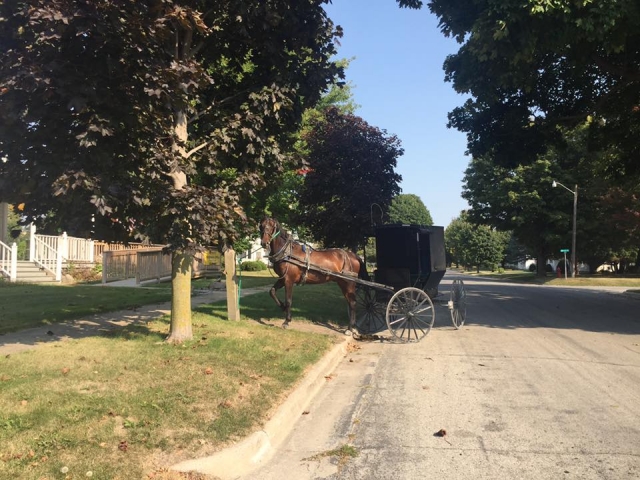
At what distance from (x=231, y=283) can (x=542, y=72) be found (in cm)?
1312

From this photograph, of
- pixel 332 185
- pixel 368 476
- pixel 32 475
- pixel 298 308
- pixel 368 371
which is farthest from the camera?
pixel 332 185

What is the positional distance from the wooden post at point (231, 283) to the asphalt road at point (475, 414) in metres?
2.81

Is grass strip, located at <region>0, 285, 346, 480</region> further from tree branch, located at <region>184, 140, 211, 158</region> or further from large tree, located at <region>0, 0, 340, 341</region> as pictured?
tree branch, located at <region>184, 140, 211, 158</region>

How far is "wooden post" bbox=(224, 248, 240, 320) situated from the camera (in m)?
10.5

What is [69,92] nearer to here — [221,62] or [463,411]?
[221,62]

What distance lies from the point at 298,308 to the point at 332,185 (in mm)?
5452

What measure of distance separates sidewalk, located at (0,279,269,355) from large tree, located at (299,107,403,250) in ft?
23.0

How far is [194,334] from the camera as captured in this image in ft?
29.0

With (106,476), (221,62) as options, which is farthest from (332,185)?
(106,476)

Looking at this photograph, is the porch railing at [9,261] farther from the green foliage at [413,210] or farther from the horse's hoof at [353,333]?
the green foliage at [413,210]

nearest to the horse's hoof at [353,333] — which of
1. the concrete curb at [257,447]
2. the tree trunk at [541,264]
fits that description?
the concrete curb at [257,447]

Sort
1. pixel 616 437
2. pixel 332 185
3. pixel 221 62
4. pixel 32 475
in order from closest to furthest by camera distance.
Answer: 1. pixel 32 475
2. pixel 616 437
3. pixel 221 62
4. pixel 332 185

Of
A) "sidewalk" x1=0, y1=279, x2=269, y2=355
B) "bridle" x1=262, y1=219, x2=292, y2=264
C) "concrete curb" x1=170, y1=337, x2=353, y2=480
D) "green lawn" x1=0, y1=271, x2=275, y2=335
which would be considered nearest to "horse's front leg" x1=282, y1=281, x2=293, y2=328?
"bridle" x1=262, y1=219, x2=292, y2=264

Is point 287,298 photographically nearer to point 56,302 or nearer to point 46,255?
point 56,302
